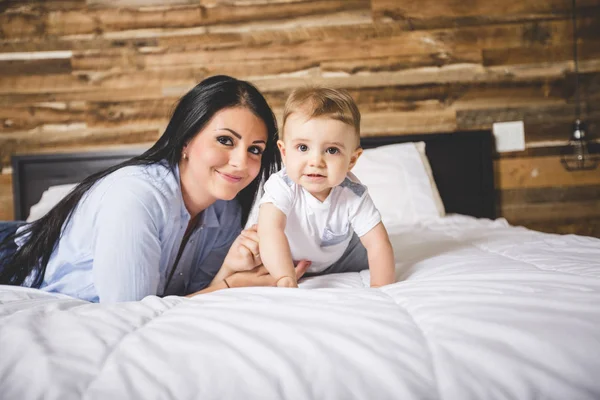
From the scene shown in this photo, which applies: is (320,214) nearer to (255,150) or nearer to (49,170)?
(255,150)

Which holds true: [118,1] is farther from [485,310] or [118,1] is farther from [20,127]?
[485,310]

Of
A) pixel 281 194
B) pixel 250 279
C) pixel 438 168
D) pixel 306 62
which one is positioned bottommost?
pixel 250 279

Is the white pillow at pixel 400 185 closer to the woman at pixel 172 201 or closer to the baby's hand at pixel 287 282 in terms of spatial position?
the woman at pixel 172 201

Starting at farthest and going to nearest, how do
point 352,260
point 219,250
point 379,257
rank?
A: point 219,250 → point 352,260 → point 379,257

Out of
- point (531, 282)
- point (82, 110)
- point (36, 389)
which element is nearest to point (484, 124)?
point (531, 282)

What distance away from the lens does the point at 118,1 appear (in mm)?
2686

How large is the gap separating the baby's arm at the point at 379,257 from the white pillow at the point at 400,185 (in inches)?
40.5

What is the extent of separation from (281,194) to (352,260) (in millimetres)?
333

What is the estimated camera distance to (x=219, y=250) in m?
1.42

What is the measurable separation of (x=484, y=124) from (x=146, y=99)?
6.79ft

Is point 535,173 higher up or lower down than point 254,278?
higher up

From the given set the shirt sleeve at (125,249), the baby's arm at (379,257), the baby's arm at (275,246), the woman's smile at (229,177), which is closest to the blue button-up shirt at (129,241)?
the shirt sleeve at (125,249)

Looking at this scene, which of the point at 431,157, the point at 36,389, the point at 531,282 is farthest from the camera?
the point at 431,157

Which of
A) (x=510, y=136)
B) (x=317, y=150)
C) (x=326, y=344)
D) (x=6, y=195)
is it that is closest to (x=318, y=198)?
(x=317, y=150)
